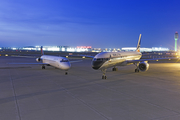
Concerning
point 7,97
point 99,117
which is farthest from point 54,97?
point 99,117

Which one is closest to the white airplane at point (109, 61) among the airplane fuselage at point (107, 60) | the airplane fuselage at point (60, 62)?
the airplane fuselage at point (107, 60)

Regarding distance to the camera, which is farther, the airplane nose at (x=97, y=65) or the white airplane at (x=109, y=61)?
the white airplane at (x=109, y=61)

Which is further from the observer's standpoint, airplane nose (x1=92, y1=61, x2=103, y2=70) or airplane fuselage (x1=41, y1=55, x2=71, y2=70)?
airplane fuselage (x1=41, y1=55, x2=71, y2=70)

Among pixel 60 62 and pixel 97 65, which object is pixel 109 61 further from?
pixel 60 62

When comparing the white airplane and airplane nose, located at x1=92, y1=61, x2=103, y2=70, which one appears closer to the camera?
airplane nose, located at x1=92, y1=61, x2=103, y2=70

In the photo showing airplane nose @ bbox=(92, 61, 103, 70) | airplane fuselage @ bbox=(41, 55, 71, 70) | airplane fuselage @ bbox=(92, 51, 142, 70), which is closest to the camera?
airplane nose @ bbox=(92, 61, 103, 70)

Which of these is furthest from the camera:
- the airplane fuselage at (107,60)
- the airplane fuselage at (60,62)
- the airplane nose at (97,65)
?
the airplane fuselage at (60,62)

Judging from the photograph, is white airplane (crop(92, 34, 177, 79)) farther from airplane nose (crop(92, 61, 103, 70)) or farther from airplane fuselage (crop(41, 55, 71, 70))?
airplane fuselage (crop(41, 55, 71, 70))

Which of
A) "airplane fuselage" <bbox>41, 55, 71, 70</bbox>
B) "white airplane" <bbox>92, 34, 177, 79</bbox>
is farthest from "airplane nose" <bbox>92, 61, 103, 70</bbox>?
"airplane fuselage" <bbox>41, 55, 71, 70</bbox>

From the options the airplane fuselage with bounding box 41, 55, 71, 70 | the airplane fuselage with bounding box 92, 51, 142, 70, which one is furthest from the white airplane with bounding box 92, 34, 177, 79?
the airplane fuselage with bounding box 41, 55, 71, 70

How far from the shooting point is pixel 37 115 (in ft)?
29.7

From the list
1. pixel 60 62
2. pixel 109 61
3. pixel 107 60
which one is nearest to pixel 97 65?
pixel 107 60

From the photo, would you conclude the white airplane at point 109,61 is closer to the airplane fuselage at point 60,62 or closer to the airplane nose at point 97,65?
the airplane nose at point 97,65

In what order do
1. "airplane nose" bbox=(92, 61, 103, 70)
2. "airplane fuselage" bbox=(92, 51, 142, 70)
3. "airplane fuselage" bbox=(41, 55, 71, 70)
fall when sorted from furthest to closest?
"airplane fuselage" bbox=(41, 55, 71, 70), "airplane fuselage" bbox=(92, 51, 142, 70), "airplane nose" bbox=(92, 61, 103, 70)
